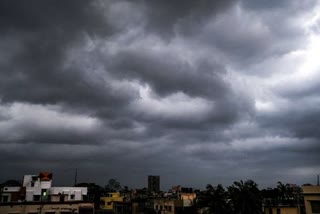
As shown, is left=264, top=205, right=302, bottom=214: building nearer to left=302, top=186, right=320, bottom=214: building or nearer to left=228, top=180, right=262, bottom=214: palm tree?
left=228, top=180, right=262, bottom=214: palm tree

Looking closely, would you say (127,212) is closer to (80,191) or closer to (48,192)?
(80,191)

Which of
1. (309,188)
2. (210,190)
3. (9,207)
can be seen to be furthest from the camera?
(210,190)

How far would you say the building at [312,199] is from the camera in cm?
5081

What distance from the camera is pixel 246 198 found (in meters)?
68.4

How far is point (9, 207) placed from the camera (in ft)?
221

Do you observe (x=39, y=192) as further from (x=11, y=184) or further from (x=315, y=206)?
(x=315, y=206)

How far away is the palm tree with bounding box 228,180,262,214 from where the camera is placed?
6762cm

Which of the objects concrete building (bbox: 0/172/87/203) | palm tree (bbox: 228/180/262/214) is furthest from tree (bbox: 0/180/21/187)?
palm tree (bbox: 228/180/262/214)

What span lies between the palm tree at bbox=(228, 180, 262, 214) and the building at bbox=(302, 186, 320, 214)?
16.6 meters

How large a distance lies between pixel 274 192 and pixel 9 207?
86.7 m

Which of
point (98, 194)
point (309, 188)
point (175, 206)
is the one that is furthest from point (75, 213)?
point (98, 194)

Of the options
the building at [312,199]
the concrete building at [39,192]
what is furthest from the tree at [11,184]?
the building at [312,199]

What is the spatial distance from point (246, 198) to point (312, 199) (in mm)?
18818

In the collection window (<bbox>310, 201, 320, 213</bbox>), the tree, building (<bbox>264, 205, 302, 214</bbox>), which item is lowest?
building (<bbox>264, 205, 302, 214</bbox>)
